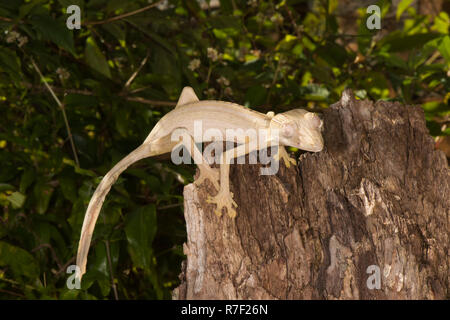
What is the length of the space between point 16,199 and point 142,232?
64cm

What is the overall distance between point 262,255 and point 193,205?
0.84 ft

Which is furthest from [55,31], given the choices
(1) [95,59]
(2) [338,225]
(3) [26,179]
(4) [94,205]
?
(2) [338,225]

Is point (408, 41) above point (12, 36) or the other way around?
above

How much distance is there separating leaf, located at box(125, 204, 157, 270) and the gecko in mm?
388

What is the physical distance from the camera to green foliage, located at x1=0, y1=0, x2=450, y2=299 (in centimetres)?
202

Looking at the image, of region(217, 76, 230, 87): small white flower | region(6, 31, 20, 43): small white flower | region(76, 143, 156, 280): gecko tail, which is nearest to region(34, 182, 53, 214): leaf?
region(6, 31, 20, 43): small white flower

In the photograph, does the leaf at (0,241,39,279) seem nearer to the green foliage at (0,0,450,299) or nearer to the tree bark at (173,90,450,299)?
the green foliage at (0,0,450,299)

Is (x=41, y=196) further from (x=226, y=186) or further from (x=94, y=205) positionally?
(x=226, y=186)

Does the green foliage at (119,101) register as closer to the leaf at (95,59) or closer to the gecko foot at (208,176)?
the leaf at (95,59)

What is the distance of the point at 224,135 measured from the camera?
143 centimetres

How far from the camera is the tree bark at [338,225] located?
4.38 feet

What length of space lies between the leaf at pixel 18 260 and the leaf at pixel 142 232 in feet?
1.49

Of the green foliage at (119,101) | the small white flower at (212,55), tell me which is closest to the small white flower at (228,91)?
the green foliage at (119,101)

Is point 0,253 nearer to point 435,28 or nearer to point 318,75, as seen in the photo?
point 318,75
